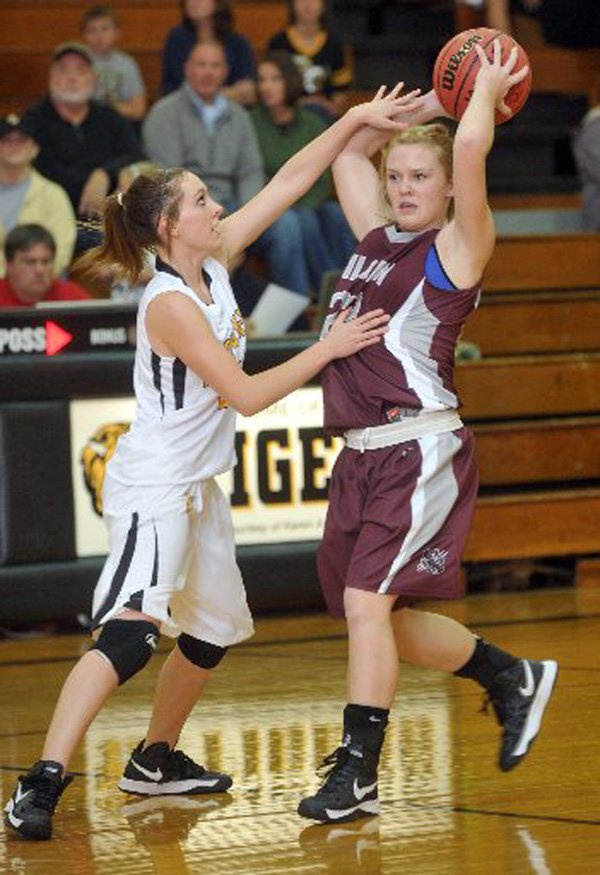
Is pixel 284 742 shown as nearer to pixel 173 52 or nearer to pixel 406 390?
pixel 406 390

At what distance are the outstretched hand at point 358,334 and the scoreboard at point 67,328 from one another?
10.6 feet

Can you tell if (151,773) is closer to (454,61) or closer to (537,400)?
(454,61)

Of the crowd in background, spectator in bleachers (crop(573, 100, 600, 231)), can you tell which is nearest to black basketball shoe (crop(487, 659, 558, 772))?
the crowd in background

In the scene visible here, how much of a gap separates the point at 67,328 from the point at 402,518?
3.41 m

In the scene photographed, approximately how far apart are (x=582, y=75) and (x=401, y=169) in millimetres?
8012

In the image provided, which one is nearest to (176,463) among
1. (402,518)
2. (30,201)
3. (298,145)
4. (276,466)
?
(402,518)

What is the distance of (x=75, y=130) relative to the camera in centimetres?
988

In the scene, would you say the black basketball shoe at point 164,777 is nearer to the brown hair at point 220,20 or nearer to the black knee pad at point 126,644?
the black knee pad at point 126,644

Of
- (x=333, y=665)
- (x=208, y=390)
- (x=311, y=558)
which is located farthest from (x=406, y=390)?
(x=311, y=558)

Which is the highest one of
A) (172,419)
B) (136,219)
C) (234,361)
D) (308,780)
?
(136,219)

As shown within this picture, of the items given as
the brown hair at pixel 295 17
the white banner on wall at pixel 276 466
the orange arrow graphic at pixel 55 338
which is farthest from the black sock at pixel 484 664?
the brown hair at pixel 295 17

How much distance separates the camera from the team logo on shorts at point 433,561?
14.6 ft

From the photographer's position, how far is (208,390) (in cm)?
461

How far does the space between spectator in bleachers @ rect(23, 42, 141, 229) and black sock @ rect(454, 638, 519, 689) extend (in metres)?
5.46
